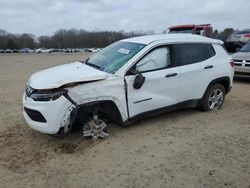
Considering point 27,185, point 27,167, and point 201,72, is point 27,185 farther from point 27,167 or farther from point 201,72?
point 201,72

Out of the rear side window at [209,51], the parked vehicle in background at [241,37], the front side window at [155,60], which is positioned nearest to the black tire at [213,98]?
the rear side window at [209,51]

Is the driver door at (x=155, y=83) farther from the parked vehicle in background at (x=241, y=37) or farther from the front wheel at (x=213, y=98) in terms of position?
the parked vehicle in background at (x=241, y=37)

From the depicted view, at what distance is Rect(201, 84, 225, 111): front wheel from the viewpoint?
6.47m

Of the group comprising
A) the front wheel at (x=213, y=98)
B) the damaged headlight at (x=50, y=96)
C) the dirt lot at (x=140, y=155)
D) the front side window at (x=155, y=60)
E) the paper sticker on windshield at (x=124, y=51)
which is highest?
the paper sticker on windshield at (x=124, y=51)

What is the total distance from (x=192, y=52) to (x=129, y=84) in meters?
1.82

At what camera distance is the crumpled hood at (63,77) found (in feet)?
15.0

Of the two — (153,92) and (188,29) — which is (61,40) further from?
(153,92)

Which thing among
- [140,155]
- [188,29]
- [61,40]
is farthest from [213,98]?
[61,40]

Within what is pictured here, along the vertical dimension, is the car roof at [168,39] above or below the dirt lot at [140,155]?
above

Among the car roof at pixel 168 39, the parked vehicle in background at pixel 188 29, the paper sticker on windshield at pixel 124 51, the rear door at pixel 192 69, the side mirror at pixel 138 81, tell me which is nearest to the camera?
the side mirror at pixel 138 81

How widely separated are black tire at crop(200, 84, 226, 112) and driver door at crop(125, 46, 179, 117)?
0.98 meters

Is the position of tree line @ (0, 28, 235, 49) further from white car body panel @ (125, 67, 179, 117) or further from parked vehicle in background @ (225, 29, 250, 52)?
white car body panel @ (125, 67, 179, 117)

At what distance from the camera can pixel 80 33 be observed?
11256cm

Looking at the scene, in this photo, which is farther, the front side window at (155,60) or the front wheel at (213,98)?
the front wheel at (213,98)
